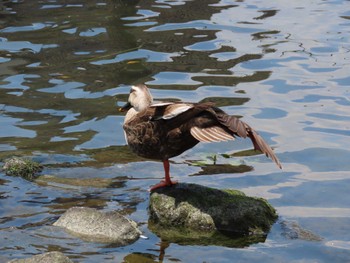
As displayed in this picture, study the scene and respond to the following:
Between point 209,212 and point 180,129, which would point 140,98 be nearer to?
point 180,129

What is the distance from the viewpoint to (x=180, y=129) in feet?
22.5

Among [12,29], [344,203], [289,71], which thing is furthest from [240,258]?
[12,29]

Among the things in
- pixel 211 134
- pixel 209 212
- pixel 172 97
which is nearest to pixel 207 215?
pixel 209 212

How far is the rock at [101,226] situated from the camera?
6.68 meters

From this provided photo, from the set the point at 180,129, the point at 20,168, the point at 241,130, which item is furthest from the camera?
the point at 20,168

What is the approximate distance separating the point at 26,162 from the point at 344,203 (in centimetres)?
316

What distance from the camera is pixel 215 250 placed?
6.62 metres

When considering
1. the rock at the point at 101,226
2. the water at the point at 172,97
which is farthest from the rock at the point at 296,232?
the rock at the point at 101,226

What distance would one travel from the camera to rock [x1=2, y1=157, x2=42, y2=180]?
8.24 meters

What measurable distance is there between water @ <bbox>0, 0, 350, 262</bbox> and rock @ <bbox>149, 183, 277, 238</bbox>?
17 cm

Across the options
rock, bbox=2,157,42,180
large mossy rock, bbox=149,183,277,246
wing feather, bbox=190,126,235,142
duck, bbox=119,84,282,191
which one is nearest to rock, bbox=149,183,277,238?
large mossy rock, bbox=149,183,277,246

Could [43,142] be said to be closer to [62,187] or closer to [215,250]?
[62,187]

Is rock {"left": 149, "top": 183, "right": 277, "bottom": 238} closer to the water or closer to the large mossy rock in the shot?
the large mossy rock

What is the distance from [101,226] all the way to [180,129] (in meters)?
1.02
